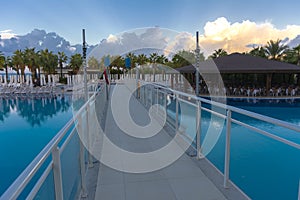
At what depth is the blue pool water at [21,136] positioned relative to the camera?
5.05 meters

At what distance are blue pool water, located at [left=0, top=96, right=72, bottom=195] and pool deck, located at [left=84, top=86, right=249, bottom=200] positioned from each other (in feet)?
8.24

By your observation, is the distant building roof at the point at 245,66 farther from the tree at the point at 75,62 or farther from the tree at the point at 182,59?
the tree at the point at 75,62

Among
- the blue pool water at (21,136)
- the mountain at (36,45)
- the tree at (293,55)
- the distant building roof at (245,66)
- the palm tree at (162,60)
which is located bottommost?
the blue pool water at (21,136)

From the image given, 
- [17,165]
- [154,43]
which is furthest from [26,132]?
[154,43]

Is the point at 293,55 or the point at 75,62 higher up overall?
the point at 75,62

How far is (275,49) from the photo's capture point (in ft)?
82.1

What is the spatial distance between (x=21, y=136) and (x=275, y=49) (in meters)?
26.3

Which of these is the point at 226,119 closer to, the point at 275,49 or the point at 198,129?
the point at 198,129

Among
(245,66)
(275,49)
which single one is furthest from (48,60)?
(275,49)

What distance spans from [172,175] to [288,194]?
175cm

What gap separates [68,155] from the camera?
6.55ft

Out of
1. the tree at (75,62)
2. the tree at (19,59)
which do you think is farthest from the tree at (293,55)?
the tree at (19,59)

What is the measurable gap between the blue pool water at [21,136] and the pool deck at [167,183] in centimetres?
251

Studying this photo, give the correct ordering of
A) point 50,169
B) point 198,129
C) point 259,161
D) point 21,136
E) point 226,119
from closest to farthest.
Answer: point 50,169 < point 226,119 < point 198,129 < point 259,161 < point 21,136
